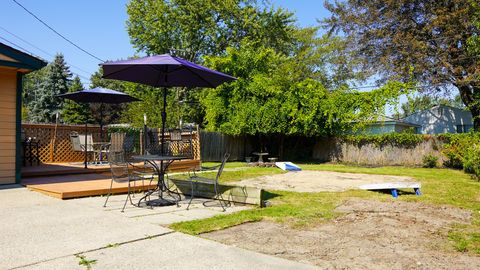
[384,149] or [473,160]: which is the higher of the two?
[384,149]

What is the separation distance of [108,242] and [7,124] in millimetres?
5570

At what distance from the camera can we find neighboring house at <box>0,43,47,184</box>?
26.1ft

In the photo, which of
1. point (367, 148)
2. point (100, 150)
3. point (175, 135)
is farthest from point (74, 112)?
point (367, 148)

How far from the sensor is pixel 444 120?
82.5 ft

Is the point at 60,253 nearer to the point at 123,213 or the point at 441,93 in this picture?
the point at 123,213

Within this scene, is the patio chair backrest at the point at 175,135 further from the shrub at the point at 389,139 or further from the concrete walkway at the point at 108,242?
the shrub at the point at 389,139

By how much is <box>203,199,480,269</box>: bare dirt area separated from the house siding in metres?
5.76

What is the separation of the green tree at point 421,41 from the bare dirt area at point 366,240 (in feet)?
47.0

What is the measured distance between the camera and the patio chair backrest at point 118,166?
605cm

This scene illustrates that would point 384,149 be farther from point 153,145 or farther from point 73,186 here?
point 73,186

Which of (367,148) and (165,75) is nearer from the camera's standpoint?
(165,75)

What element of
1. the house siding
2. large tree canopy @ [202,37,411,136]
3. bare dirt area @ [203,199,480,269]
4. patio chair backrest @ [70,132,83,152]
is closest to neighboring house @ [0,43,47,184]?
the house siding

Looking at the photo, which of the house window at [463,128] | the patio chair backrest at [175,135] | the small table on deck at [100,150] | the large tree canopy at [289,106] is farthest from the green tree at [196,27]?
the patio chair backrest at [175,135]

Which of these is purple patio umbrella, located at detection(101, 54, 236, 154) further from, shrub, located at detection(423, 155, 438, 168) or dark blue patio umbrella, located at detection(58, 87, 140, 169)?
shrub, located at detection(423, 155, 438, 168)
